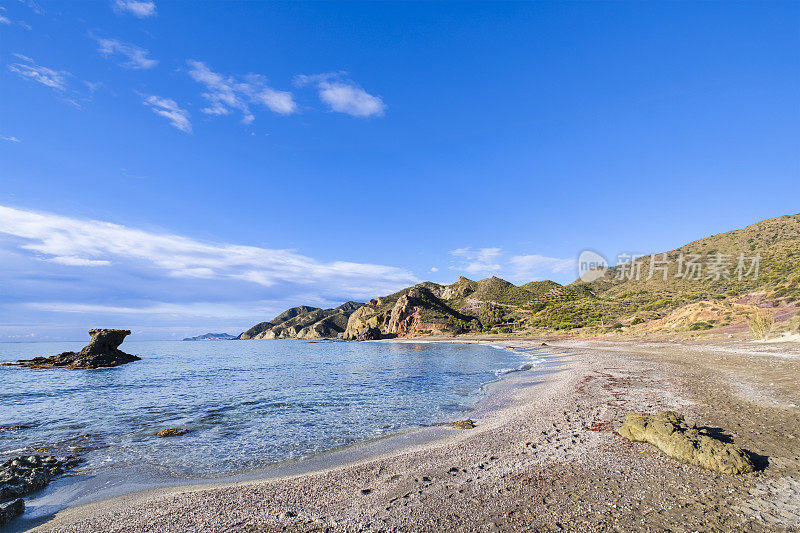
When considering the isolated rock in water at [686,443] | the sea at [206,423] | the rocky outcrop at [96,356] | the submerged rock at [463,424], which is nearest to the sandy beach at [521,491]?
the isolated rock in water at [686,443]

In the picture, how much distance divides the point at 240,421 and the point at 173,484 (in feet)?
23.4

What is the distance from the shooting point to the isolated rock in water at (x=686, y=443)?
7080mm

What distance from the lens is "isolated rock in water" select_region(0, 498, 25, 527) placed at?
6847 millimetres

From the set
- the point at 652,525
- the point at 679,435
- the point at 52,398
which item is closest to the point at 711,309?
the point at 679,435

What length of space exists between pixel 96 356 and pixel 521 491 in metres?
75.6

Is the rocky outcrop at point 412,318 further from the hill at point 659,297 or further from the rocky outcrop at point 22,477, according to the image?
the rocky outcrop at point 22,477

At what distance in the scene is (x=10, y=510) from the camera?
702 cm

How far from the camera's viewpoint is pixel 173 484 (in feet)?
29.3

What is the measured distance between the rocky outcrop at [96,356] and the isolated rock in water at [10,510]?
65892 millimetres

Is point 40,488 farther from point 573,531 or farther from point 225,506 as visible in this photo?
point 573,531

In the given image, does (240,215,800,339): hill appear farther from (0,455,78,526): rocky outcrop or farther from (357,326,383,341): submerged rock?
(0,455,78,526): rocky outcrop

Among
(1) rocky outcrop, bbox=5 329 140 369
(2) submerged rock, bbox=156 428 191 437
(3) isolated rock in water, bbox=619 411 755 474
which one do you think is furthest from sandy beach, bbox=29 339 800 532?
(1) rocky outcrop, bbox=5 329 140 369

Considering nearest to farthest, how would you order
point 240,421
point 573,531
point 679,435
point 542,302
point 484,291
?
point 573,531
point 679,435
point 240,421
point 542,302
point 484,291

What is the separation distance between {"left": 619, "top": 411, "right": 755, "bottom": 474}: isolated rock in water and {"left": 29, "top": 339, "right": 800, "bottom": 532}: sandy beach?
0.80ft
